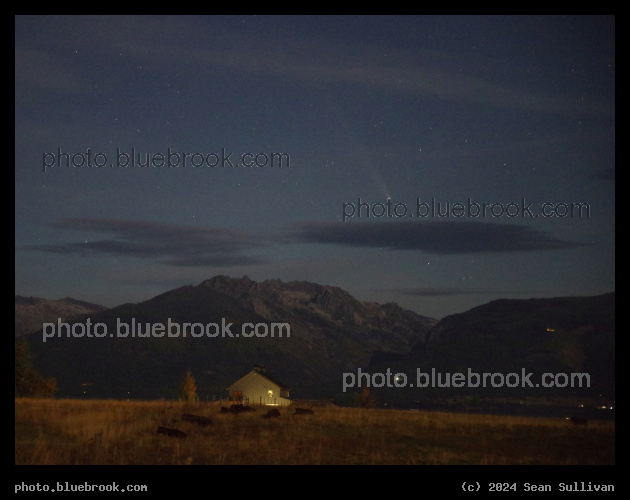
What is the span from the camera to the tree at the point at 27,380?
77.4 metres

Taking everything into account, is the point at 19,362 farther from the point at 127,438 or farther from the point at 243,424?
the point at 127,438

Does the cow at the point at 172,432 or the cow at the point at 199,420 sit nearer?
the cow at the point at 172,432

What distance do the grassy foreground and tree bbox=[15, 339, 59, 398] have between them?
31.9 m

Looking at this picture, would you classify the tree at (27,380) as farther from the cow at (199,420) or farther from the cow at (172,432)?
the cow at (172,432)

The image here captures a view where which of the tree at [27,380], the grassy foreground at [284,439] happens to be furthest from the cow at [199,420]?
the tree at [27,380]

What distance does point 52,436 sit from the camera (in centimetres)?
3275

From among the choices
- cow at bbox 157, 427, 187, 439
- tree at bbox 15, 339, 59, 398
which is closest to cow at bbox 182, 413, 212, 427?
cow at bbox 157, 427, 187, 439

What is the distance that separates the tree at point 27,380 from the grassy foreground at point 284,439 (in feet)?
105

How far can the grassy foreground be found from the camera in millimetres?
30438

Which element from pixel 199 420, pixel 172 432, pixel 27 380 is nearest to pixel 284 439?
pixel 172 432
